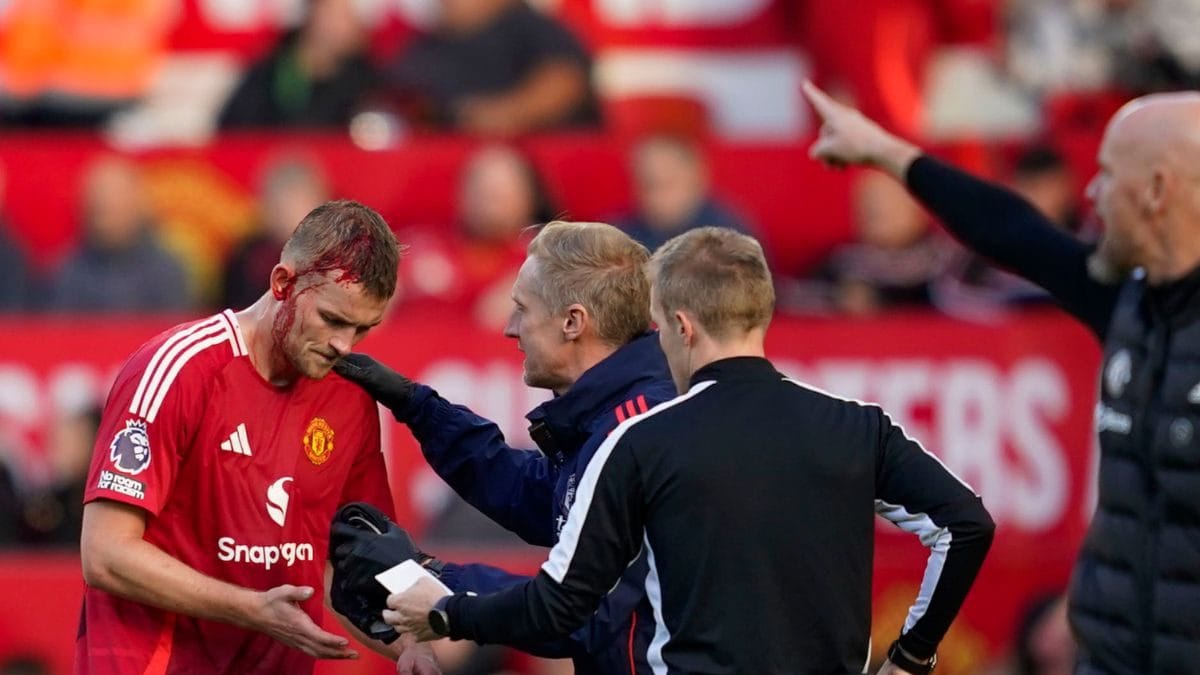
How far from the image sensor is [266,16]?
1255 centimetres

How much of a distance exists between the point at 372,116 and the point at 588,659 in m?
6.77

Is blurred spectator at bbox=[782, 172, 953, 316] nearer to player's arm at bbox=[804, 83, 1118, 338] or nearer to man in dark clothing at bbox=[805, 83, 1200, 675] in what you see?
player's arm at bbox=[804, 83, 1118, 338]

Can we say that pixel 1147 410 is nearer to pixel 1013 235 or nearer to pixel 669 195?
pixel 1013 235

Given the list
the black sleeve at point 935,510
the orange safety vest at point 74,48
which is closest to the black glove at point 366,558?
the black sleeve at point 935,510

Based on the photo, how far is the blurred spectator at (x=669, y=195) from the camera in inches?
388

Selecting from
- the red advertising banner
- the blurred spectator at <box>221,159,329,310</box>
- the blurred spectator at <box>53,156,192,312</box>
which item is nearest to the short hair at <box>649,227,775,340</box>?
the red advertising banner

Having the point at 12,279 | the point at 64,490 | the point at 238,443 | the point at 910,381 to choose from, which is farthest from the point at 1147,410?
the point at 12,279

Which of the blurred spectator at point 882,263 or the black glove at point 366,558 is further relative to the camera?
the blurred spectator at point 882,263

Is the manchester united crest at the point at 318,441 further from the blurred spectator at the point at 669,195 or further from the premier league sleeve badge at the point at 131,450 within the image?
the blurred spectator at the point at 669,195

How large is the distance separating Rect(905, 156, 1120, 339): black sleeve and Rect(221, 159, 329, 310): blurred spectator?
4.90m

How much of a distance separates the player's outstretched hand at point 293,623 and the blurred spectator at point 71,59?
732 cm

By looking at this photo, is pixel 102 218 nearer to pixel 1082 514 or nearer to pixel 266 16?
pixel 266 16

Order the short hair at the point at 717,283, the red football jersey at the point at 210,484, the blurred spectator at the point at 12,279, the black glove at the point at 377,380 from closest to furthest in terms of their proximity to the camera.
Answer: the short hair at the point at 717,283 < the red football jersey at the point at 210,484 < the black glove at the point at 377,380 < the blurred spectator at the point at 12,279

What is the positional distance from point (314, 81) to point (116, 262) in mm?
1838
